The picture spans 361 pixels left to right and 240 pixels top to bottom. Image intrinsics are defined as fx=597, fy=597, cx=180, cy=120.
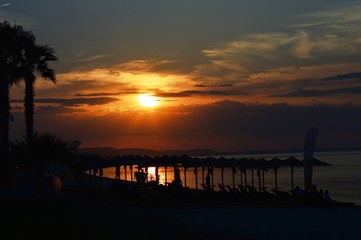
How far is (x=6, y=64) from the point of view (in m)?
31.1

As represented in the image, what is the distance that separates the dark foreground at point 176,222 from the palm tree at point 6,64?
6.06 metres

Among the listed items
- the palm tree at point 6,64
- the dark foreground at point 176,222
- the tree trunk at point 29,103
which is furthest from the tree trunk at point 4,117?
the dark foreground at point 176,222

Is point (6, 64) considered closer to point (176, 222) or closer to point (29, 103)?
point (29, 103)

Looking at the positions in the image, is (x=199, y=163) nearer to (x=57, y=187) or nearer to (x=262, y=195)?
(x=262, y=195)

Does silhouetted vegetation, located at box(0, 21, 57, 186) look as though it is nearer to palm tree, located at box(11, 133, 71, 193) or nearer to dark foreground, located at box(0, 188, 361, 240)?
palm tree, located at box(11, 133, 71, 193)

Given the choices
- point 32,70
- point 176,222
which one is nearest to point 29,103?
point 32,70

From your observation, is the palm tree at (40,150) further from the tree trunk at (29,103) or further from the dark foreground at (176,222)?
the tree trunk at (29,103)

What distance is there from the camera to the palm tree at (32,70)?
108ft

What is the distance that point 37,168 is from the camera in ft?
89.4

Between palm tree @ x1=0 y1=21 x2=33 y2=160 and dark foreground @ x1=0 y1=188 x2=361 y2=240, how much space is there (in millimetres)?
6056

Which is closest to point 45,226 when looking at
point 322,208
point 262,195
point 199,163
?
point 322,208

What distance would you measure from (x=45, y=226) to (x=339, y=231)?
9.63 m

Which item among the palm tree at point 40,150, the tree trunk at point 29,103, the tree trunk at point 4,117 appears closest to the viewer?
the palm tree at point 40,150

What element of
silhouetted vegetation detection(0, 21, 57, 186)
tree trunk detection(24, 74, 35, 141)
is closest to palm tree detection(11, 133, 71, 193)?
silhouetted vegetation detection(0, 21, 57, 186)
